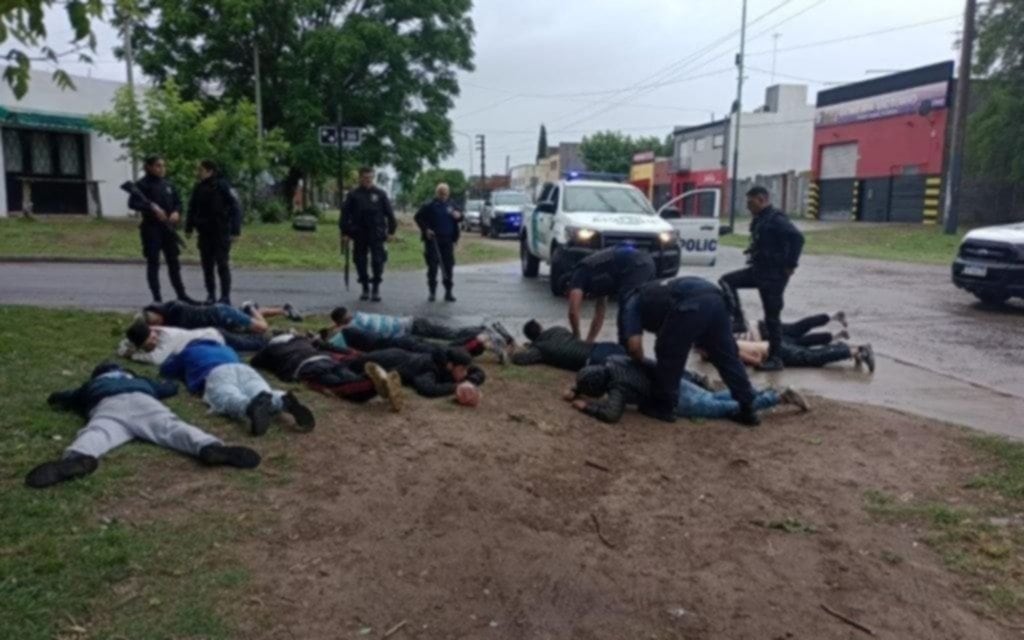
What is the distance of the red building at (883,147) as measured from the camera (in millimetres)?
37031

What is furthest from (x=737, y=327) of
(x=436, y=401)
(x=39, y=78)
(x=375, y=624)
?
(x=39, y=78)

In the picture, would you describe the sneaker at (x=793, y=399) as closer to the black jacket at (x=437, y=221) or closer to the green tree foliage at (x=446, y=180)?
the black jacket at (x=437, y=221)

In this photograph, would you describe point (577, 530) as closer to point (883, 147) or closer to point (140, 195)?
point (140, 195)

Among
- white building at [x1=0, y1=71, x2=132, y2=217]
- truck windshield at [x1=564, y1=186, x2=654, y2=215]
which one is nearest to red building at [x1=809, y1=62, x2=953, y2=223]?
truck windshield at [x1=564, y1=186, x2=654, y2=215]

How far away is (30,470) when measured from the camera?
177 inches

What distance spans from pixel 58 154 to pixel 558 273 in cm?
2320

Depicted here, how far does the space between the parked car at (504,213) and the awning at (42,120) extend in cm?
1560

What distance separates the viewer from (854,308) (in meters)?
13.6

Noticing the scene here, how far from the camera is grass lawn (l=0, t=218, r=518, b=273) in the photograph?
18.3m

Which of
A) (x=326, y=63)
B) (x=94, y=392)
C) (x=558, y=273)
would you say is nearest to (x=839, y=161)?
(x=326, y=63)

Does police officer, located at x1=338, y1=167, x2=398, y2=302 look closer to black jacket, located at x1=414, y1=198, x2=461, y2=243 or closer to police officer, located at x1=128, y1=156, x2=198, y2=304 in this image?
black jacket, located at x1=414, y1=198, x2=461, y2=243

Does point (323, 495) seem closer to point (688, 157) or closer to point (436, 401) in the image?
point (436, 401)

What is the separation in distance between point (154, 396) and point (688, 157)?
59535 millimetres

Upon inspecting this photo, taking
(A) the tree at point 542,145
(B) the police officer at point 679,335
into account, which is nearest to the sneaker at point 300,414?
(B) the police officer at point 679,335
